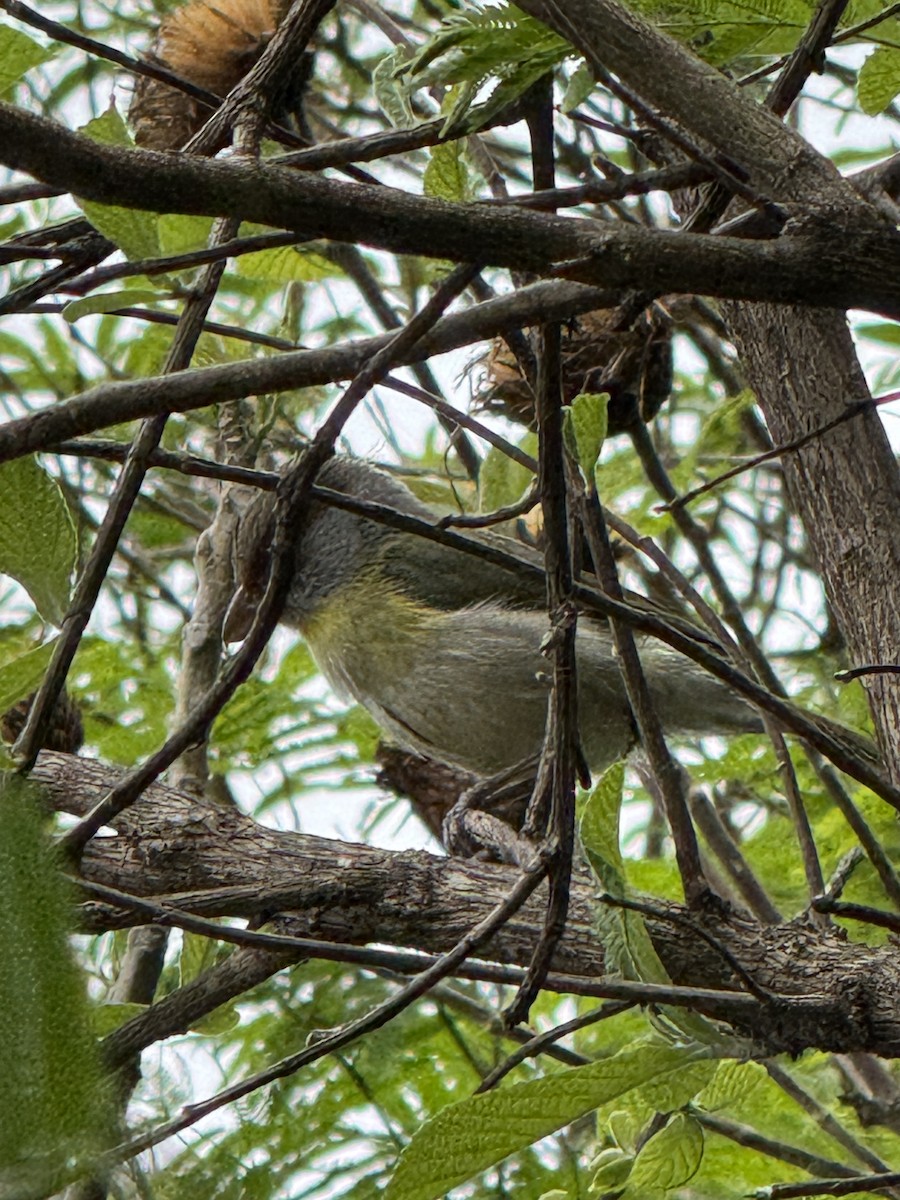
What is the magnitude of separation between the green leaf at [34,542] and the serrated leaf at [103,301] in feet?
0.61

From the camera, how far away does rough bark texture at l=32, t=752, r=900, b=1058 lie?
1.75 metres

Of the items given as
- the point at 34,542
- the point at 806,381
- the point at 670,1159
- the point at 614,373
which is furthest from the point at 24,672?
the point at 614,373

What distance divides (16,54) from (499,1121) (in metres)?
1.20

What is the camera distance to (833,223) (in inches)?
49.6

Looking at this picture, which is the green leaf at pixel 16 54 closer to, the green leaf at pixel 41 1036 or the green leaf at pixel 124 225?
the green leaf at pixel 124 225

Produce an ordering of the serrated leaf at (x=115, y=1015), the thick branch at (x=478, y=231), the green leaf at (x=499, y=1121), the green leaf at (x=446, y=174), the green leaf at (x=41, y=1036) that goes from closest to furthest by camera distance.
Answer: the green leaf at (x=41, y=1036)
the thick branch at (x=478, y=231)
the green leaf at (x=499, y=1121)
the green leaf at (x=446, y=174)
the serrated leaf at (x=115, y=1015)

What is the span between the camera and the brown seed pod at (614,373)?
2.95 m

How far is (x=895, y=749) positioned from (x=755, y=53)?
90 centimetres

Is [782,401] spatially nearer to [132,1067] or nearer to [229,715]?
[132,1067]

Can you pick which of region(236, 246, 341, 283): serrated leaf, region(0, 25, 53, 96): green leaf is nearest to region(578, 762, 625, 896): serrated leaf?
region(0, 25, 53, 96): green leaf

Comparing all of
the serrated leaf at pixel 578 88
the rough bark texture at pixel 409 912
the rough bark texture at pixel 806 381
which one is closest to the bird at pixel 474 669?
the rough bark texture at pixel 806 381

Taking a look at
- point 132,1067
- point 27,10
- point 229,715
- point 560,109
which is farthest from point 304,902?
point 229,715

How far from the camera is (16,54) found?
5.25 ft

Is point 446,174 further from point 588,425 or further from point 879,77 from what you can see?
point 879,77
